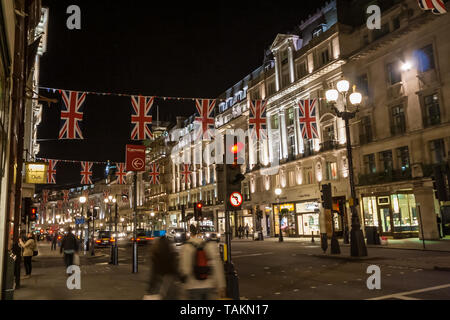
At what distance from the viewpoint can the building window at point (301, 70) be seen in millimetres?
43594

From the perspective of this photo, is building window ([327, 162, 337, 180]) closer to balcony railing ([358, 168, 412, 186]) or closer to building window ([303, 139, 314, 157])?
building window ([303, 139, 314, 157])

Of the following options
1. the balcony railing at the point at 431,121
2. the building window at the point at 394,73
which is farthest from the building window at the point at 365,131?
the balcony railing at the point at 431,121

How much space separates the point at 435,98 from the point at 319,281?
2347 cm

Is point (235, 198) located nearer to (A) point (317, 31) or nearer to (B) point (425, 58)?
(B) point (425, 58)

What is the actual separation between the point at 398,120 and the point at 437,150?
15.2ft

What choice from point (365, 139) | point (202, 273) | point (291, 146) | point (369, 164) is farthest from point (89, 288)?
point (291, 146)

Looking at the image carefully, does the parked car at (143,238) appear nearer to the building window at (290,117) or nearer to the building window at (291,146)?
the building window at (291,146)

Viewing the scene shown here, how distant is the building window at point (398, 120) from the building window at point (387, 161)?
1.92m

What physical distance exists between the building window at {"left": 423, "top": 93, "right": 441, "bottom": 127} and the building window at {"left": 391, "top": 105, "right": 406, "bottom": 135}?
7.24 ft

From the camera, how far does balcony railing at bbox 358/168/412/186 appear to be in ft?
102

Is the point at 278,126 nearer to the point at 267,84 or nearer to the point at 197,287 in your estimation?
the point at 267,84

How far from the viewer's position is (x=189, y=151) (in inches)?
2884

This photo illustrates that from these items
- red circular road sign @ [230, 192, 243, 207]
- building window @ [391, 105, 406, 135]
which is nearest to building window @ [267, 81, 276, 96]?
building window @ [391, 105, 406, 135]

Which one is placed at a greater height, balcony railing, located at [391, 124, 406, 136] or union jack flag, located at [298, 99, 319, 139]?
union jack flag, located at [298, 99, 319, 139]
